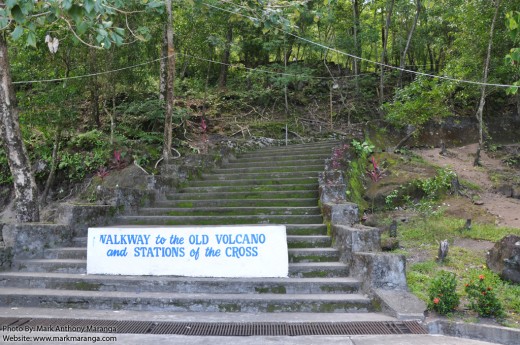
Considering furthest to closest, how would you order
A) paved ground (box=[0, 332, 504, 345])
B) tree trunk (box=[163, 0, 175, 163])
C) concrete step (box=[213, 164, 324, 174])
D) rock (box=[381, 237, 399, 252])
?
tree trunk (box=[163, 0, 175, 163]), concrete step (box=[213, 164, 324, 174]), rock (box=[381, 237, 399, 252]), paved ground (box=[0, 332, 504, 345])

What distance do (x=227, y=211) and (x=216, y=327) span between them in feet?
10.9

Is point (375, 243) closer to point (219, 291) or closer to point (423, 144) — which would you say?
point (219, 291)

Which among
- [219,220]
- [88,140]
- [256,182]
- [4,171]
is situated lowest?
[219,220]

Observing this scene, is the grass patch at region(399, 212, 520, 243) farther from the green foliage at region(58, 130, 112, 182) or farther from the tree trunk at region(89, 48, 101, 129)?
the tree trunk at region(89, 48, 101, 129)

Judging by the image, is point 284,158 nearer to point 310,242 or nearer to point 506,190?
point 310,242

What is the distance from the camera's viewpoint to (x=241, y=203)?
809cm

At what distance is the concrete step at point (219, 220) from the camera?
7.20 m

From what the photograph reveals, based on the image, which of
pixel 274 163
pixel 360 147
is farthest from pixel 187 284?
pixel 360 147

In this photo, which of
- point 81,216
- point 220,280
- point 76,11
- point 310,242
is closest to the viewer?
point 76,11

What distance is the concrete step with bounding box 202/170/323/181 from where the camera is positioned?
9166mm

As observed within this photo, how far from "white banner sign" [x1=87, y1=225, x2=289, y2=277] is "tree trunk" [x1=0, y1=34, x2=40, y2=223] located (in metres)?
1.80

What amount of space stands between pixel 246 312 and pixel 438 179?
6.92m

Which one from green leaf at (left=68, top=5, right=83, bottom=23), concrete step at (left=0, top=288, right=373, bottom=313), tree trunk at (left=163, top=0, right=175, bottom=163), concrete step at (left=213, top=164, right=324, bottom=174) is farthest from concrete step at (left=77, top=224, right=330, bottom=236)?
green leaf at (left=68, top=5, right=83, bottom=23)

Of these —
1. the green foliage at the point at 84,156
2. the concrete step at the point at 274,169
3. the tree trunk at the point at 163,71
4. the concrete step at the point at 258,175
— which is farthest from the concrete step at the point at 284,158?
the green foliage at the point at 84,156
